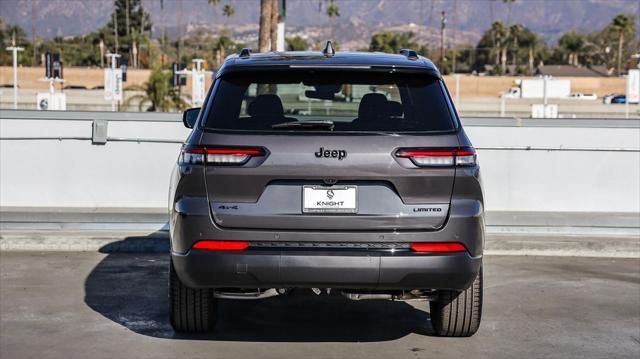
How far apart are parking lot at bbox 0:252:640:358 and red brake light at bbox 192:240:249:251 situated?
2.21 feet

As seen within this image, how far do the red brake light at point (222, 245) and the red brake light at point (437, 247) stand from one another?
37.2 inches

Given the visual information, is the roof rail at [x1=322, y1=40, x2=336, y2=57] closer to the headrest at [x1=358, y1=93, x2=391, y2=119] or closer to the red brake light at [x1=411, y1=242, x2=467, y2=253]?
the headrest at [x1=358, y1=93, x2=391, y2=119]

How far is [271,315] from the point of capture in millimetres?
7609

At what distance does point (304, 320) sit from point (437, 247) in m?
1.83

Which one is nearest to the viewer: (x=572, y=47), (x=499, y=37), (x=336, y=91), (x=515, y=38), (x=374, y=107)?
(x=374, y=107)

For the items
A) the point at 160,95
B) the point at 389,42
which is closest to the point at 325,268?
the point at 160,95

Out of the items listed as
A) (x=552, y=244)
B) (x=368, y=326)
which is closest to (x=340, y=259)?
(x=368, y=326)

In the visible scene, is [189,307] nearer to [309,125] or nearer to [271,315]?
[271,315]

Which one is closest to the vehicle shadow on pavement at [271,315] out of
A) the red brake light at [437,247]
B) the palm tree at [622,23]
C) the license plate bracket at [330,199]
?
the license plate bracket at [330,199]

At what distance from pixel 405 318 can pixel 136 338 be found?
6.32 feet

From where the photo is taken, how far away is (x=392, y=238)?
586cm

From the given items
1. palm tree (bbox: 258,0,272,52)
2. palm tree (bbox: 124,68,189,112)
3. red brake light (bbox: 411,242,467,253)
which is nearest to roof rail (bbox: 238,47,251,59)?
red brake light (bbox: 411,242,467,253)

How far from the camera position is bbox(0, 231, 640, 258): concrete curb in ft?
33.8

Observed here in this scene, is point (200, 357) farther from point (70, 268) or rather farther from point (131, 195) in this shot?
point (131, 195)
